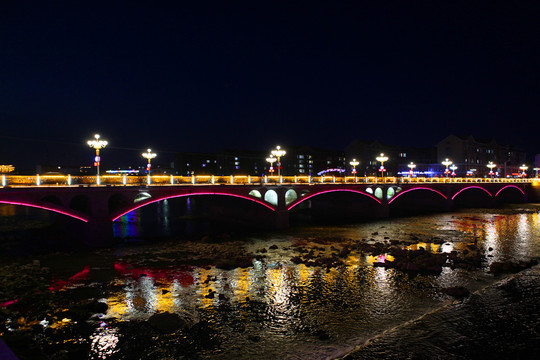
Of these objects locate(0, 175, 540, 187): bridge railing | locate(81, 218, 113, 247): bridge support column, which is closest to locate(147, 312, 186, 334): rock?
locate(81, 218, 113, 247): bridge support column

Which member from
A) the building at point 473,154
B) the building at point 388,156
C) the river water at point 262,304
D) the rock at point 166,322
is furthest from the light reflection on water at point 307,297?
the building at point 388,156

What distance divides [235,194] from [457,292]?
74.3 feet

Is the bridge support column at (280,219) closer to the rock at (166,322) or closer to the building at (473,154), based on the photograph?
the rock at (166,322)

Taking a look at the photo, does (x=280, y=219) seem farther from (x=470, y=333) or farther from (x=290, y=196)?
(x=470, y=333)

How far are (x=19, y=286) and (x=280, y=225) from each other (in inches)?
1024

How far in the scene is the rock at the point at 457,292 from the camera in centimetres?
1909

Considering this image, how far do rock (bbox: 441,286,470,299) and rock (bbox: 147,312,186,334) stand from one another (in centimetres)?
1400

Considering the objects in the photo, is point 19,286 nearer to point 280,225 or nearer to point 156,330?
point 156,330

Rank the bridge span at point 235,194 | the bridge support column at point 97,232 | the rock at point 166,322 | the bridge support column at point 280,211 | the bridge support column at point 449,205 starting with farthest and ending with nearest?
the bridge support column at point 449,205 < the bridge support column at point 280,211 < the bridge support column at point 97,232 < the bridge span at point 235,194 < the rock at point 166,322

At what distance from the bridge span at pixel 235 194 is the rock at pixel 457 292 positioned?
2208 centimetres

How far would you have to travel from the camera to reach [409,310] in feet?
56.7

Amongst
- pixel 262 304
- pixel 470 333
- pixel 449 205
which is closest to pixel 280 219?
pixel 262 304

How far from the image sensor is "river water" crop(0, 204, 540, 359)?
1373 cm

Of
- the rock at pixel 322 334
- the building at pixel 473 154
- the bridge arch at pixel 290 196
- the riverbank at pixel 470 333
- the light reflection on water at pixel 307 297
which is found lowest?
the riverbank at pixel 470 333
